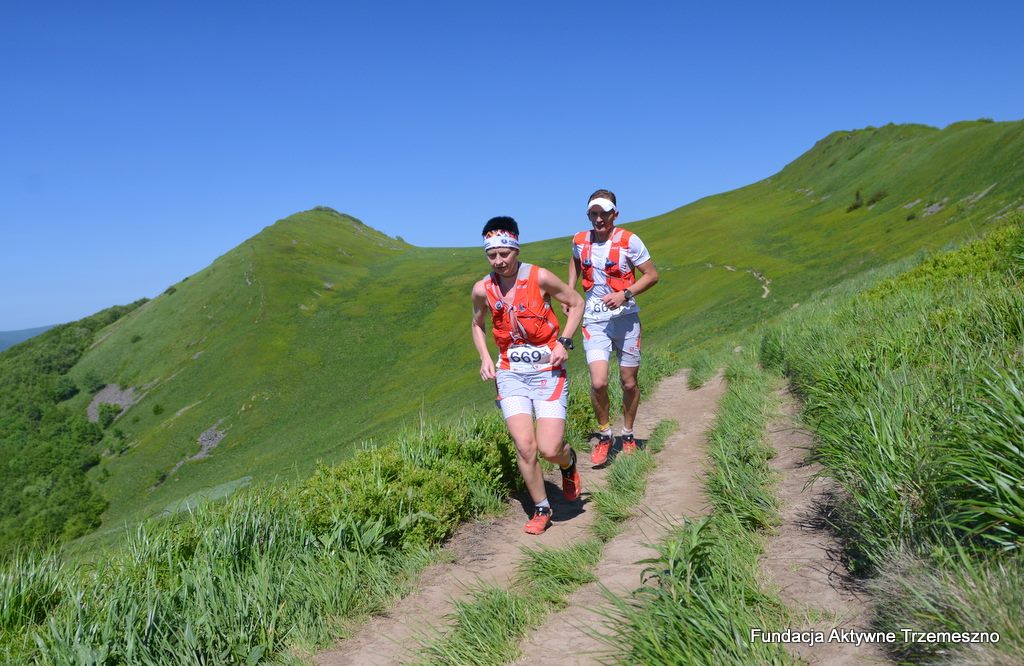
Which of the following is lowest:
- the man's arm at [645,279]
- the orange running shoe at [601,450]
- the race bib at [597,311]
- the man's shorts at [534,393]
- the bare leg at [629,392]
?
the orange running shoe at [601,450]

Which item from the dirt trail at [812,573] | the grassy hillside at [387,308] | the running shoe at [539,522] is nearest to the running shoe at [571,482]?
the running shoe at [539,522]

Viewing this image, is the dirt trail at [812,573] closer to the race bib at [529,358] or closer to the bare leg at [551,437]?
the bare leg at [551,437]

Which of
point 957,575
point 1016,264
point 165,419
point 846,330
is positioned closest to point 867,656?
point 957,575

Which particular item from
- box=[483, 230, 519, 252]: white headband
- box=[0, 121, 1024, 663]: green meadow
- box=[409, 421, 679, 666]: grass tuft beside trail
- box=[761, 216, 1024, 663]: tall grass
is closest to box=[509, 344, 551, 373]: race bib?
box=[483, 230, 519, 252]: white headband

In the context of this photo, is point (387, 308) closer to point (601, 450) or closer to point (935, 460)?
point (601, 450)

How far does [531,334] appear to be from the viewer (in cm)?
554

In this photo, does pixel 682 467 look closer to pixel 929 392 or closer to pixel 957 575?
pixel 929 392

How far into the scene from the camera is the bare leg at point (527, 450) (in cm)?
534

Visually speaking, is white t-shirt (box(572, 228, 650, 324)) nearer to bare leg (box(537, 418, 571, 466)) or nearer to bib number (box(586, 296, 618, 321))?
bib number (box(586, 296, 618, 321))

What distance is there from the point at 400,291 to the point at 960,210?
66.6 m

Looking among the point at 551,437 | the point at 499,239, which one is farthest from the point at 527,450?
the point at 499,239

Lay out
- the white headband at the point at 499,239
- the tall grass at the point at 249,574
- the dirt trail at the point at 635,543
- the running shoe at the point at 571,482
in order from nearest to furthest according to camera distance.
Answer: the dirt trail at the point at 635,543 → the tall grass at the point at 249,574 → the white headband at the point at 499,239 → the running shoe at the point at 571,482

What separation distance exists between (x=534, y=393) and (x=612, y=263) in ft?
6.65

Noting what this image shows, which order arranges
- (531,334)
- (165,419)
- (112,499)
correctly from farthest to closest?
(165,419) → (112,499) → (531,334)
